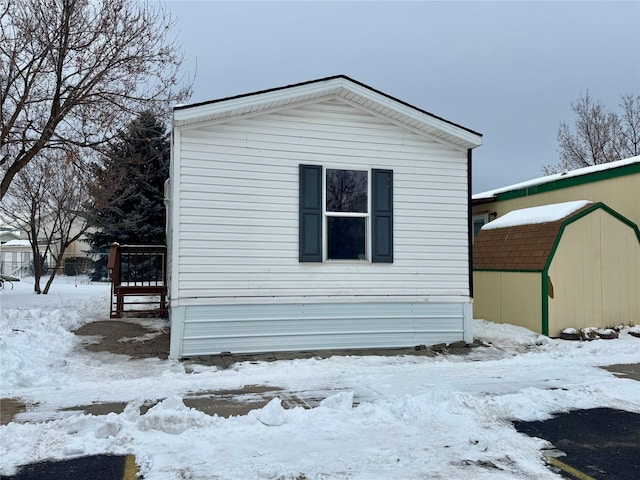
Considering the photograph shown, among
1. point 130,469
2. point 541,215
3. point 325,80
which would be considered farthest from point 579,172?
point 130,469

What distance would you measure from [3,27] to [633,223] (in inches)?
510

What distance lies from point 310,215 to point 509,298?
472 centimetres

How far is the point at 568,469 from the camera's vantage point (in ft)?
12.5

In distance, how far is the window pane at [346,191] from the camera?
27.7ft

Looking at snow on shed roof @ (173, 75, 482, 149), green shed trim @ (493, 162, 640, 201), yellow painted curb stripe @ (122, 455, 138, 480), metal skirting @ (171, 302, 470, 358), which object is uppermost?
snow on shed roof @ (173, 75, 482, 149)

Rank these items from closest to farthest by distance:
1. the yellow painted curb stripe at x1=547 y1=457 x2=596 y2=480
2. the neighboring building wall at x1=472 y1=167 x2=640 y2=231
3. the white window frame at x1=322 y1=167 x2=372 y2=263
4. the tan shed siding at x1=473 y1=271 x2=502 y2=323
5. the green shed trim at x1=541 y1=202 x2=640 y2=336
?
the yellow painted curb stripe at x1=547 y1=457 x2=596 y2=480, the white window frame at x1=322 y1=167 x2=372 y2=263, the green shed trim at x1=541 y1=202 x2=640 y2=336, the tan shed siding at x1=473 y1=271 x2=502 y2=323, the neighboring building wall at x1=472 y1=167 x2=640 y2=231

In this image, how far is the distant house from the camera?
11.0m

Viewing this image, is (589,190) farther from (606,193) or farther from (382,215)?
(382,215)

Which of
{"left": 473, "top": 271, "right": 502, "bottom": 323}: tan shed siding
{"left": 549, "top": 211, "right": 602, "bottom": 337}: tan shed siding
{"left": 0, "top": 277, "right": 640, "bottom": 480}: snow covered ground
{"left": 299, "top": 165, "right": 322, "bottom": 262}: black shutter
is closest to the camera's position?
{"left": 0, "top": 277, "right": 640, "bottom": 480}: snow covered ground

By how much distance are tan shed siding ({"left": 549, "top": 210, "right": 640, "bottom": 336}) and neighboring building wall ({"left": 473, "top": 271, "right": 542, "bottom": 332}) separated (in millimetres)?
326

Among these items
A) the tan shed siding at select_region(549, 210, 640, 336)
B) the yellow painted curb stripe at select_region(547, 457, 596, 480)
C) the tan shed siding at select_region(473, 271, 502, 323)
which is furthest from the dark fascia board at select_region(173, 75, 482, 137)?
the yellow painted curb stripe at select_region(547, 457, 596, 480)

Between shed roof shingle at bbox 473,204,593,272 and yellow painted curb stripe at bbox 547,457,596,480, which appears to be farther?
shed roof shingle at bbox 473,204,593,272

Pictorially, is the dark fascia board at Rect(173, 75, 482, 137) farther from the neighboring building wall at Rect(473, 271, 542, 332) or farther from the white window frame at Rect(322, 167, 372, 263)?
the neighboring building wall at Rect(473, 271, 542, 332)

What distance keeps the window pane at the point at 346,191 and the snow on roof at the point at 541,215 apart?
403cm
